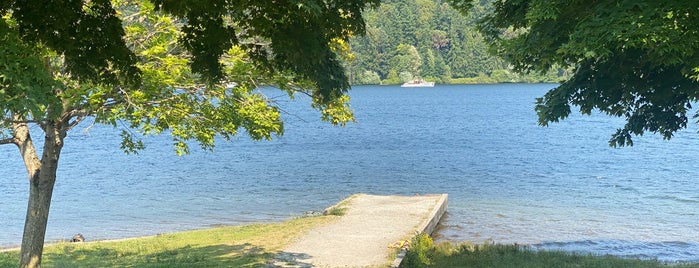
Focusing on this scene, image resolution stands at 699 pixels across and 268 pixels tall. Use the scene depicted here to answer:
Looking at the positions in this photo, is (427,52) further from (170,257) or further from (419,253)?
A: (419,253)

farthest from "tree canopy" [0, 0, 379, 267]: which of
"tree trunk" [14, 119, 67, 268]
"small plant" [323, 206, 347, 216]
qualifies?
"small plant" [323, 206, 347, 216]

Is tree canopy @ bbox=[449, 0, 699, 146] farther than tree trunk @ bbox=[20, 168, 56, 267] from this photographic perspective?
No

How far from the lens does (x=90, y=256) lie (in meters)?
14.9

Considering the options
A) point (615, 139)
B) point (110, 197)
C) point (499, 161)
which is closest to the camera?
point (615, 139)

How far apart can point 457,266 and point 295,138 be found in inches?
1759

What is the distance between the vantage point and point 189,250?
15.3 meters

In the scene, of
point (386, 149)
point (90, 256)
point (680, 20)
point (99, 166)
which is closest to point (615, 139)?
point (680, 20)

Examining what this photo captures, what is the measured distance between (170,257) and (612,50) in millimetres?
9055

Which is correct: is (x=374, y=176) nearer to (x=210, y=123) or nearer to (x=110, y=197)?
(x=110, y=197)

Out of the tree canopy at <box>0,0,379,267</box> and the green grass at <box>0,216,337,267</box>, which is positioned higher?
the tree canopy at <box>0,0,379,267</box>

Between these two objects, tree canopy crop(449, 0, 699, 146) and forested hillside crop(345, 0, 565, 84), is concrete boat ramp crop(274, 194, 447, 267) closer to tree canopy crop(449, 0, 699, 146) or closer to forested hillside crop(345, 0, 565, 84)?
tree canopy crop(449, 0, 699, 146)

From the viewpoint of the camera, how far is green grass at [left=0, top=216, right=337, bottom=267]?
532 inches

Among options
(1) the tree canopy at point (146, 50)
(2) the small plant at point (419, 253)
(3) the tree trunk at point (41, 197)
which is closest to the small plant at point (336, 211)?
(2) the small plant at point (419, 253)

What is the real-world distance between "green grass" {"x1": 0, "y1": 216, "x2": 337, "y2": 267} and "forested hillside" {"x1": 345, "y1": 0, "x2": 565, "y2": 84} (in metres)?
140
